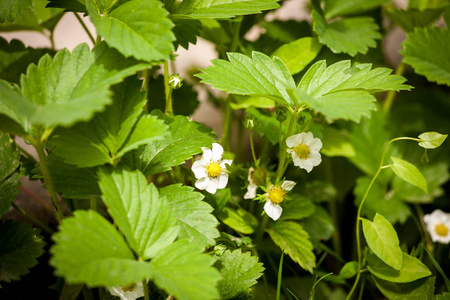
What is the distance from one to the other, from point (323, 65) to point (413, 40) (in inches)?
18.8

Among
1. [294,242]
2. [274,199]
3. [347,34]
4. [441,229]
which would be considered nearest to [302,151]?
[274,199]

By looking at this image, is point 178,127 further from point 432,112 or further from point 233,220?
point 432,112

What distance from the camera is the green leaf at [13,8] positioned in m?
0.77

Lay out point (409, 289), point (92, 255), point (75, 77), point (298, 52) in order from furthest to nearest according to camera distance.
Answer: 1. point (298, 52)
2. point (409, 289)
3. point (75, 77)
4. point (92, 255)

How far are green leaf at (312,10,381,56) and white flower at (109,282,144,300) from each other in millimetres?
702

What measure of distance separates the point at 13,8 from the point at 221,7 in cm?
41

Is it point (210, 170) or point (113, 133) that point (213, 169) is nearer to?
point (210, 170)

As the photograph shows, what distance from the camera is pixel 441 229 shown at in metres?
1.07

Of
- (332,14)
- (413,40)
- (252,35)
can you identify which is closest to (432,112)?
(413,40)

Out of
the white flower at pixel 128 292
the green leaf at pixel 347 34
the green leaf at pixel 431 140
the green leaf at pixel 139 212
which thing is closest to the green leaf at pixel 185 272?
the green leaf at pixel 139 212

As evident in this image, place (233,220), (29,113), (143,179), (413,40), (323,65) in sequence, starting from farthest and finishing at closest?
(413,40)
(233,220)
(323,65)
(143,179)
(29,113)

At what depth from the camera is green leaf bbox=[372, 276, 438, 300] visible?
88 centimetres

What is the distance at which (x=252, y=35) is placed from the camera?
5.55 ft

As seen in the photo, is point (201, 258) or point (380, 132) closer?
point (201, 258)
